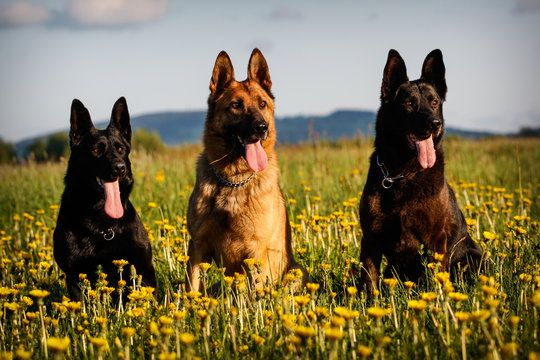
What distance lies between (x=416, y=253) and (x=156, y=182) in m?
4.88

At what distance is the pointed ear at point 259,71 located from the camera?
416 centimetres

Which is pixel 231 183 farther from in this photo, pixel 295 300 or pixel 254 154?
pixel 295 300

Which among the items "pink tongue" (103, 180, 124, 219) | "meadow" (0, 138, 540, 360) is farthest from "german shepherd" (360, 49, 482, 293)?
"pink tongue" (103, 180, 124, 219)

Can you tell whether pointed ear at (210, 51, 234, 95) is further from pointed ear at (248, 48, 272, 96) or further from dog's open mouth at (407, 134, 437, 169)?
dog's open mouth at (407, 134, 437, 169)

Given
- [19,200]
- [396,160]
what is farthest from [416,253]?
[19,200]

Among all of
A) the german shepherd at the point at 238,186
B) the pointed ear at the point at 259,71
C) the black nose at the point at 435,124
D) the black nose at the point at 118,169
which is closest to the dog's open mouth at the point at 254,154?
the german shepherd at the point at 238,186

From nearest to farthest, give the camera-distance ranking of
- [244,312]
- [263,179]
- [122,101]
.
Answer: [244,312] < [263,179] < [122,101]

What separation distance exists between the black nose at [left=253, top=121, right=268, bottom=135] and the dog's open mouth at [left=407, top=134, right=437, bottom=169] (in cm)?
121

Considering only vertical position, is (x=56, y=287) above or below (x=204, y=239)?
below

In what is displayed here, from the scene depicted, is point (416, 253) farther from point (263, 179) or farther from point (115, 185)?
point (115, 185)

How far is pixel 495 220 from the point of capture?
5273 mm

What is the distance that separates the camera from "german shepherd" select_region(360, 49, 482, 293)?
3516mm

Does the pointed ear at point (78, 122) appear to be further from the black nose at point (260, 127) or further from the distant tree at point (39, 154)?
the distant tree at point (39, 154)

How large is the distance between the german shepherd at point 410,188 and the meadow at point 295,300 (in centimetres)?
22
